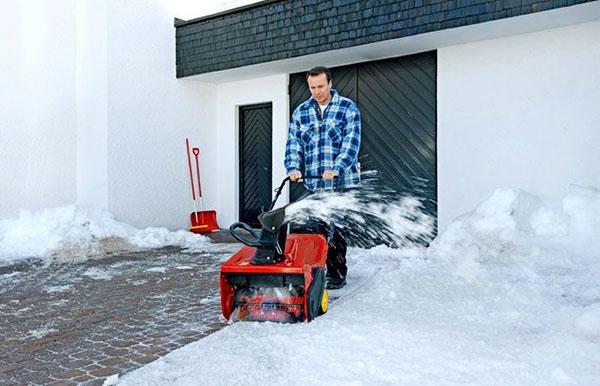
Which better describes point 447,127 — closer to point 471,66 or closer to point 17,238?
point 471,66

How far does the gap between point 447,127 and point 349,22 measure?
5.97 ft

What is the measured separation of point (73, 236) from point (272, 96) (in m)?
3.71

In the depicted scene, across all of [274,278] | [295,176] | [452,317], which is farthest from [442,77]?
[274,278]

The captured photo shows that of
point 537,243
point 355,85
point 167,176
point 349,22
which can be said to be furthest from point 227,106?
point 537,243

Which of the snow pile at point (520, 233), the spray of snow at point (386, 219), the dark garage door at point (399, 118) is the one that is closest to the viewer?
the snow pile at point (520, 233)

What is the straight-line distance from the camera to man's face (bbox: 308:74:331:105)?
12.5 ft

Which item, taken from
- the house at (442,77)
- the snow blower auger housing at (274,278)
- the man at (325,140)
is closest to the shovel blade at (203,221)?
the house at (442,77)

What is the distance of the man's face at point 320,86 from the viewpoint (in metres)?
3.79

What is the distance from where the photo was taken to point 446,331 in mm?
3082

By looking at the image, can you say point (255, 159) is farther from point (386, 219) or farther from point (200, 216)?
point (386, 219)

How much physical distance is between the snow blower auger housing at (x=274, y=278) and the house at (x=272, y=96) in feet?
12.4

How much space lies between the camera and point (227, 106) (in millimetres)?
9414

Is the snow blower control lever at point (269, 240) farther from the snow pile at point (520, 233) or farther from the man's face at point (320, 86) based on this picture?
the snow pile at point (520, 233)

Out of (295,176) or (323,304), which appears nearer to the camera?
(323,304)
